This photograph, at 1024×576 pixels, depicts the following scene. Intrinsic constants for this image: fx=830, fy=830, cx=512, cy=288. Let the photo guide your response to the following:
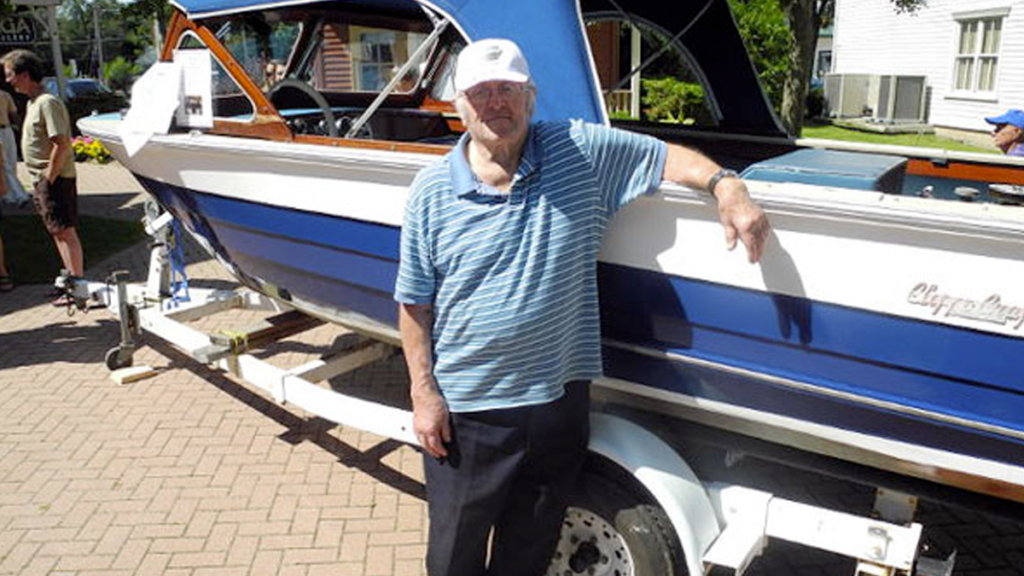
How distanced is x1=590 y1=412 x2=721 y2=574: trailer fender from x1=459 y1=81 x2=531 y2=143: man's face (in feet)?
3.35

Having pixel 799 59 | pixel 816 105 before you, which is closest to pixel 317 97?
pixel 799 59

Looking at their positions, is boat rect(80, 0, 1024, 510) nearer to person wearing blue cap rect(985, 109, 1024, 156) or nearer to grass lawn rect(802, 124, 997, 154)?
person wearing blue cap rect(985, 109, 1024, 156)

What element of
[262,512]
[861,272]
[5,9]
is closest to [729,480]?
[861,272]

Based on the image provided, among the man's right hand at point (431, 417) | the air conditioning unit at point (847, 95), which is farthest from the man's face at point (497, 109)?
the air conditioning unit at point (847, 95)

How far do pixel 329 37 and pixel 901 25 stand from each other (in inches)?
707

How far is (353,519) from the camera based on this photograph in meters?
3.51

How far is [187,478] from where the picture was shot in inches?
151

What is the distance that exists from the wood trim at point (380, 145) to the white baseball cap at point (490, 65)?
2.32 feet

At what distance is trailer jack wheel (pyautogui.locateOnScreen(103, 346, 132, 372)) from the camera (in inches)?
193

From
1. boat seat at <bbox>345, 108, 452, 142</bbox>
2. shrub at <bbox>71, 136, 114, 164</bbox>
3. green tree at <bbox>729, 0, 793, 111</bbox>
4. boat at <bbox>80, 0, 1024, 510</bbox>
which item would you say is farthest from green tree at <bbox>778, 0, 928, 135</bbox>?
shrub at <bbox>71, 136, 114, 164</bbox>

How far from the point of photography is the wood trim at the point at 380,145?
2920 millimetres

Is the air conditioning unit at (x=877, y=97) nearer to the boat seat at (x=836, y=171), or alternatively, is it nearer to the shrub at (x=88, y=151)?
the shrub at (x=88, y=151)

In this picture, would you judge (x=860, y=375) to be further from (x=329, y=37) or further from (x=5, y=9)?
(x=5, y=9)

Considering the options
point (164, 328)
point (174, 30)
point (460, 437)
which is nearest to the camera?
point (460, 437)
